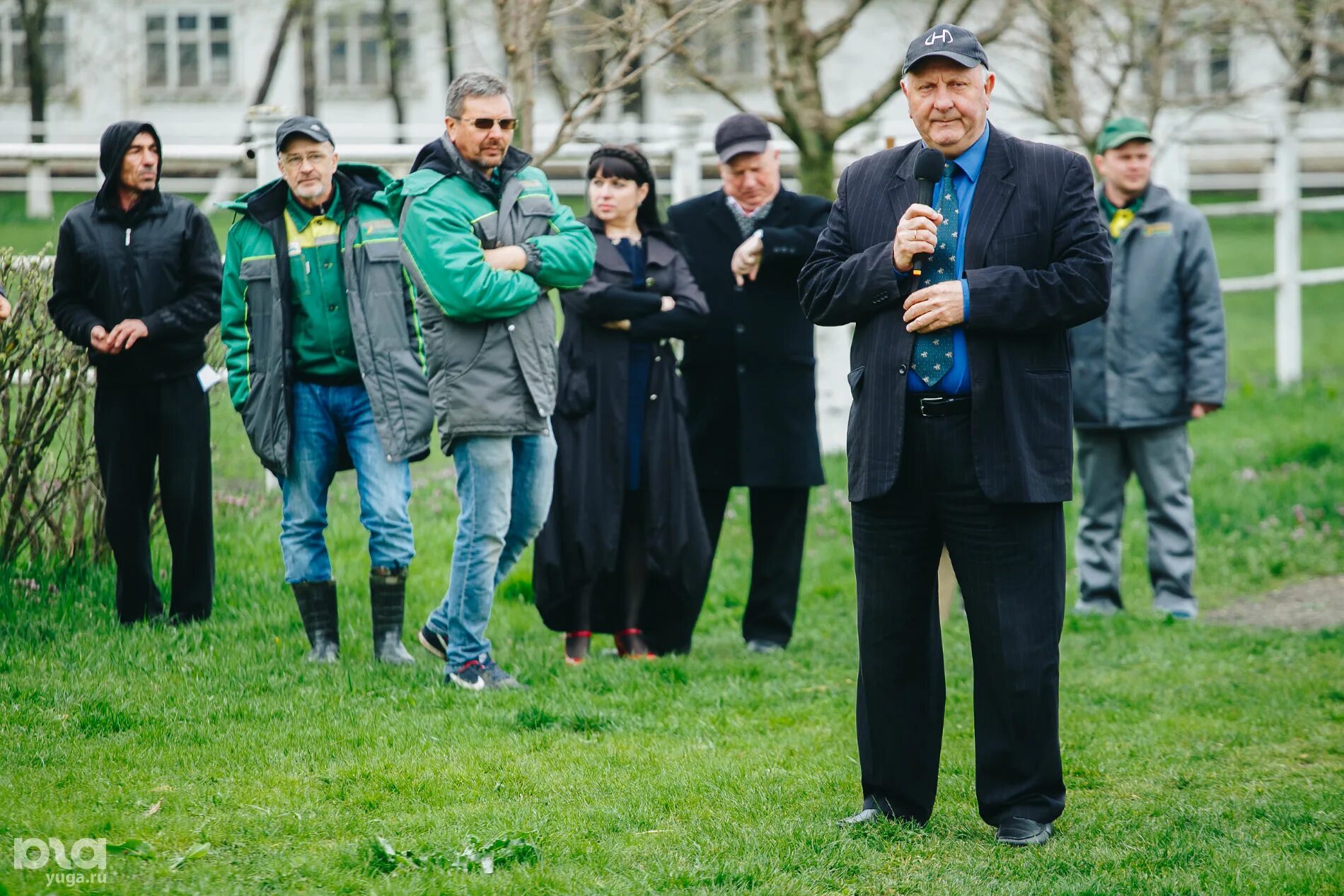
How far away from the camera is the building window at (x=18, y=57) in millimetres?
34500

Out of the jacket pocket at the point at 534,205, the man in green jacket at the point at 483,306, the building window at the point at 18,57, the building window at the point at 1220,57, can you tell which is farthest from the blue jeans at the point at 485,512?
the building window at the point at 18,57

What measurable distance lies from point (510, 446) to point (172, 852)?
2532 mm

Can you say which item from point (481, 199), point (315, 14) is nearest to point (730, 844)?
point (481, 199)

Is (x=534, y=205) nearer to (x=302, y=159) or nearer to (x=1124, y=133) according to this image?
(x=302, y=159)

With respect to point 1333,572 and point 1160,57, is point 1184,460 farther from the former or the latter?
point 1160,57

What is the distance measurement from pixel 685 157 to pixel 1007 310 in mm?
7102

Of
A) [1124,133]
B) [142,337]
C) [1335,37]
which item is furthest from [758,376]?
[1335,37]

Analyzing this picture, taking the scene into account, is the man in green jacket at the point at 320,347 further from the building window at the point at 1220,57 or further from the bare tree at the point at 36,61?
the bare tree at the point at 36,61

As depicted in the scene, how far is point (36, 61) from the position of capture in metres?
28.2

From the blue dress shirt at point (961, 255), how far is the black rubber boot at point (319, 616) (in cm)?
322

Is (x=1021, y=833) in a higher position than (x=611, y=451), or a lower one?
lower

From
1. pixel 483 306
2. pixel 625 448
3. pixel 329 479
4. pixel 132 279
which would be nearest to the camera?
pixel 483 306

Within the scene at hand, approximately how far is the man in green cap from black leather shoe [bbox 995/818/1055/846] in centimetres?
420

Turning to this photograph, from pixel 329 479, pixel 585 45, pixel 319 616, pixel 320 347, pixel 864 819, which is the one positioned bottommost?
pixel 864 819
